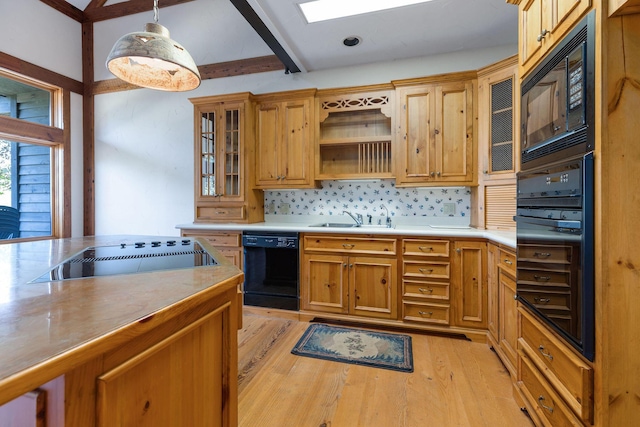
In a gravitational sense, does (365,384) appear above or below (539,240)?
below

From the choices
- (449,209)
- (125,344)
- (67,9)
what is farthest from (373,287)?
(67,9)

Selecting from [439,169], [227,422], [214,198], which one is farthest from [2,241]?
[439,169]

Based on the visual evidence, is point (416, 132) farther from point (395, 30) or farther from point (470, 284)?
point (470, 284)

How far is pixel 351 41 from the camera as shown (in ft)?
9.21

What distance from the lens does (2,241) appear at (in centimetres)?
364

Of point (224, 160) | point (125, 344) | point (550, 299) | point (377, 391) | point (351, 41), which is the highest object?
point (351, 41)

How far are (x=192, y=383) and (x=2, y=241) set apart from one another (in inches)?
179

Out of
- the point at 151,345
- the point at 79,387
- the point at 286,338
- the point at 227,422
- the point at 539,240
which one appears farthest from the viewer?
the point at 286,338

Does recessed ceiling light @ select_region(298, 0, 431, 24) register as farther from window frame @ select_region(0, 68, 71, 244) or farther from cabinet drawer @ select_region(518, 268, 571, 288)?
window frame @ select_region(0, 68, 71, 244)

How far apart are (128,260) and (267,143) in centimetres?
227

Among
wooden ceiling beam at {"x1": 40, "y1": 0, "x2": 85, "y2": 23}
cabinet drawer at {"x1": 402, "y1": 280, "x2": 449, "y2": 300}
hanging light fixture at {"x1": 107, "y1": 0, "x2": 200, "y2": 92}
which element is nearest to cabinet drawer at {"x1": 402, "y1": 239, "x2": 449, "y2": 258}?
cabinet drawer at {"x1": 402, "y1": 280, "x2": 449, "y2": 300}

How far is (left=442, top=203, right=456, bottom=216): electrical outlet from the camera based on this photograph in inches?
120

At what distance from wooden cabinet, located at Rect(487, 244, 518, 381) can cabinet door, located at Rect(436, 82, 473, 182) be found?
805 mm

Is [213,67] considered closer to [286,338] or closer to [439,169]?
[439,169]
